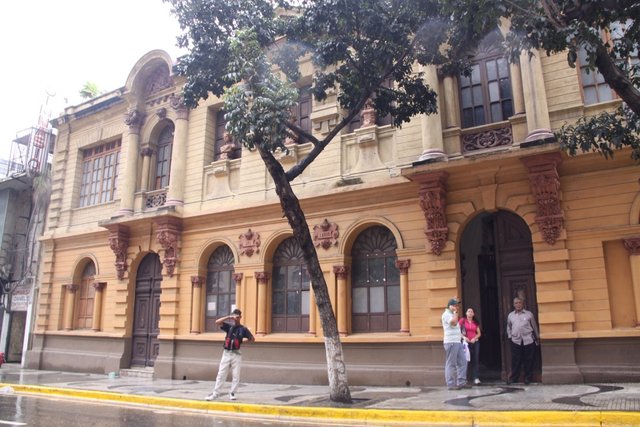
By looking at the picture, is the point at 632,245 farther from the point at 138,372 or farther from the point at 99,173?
the point at 99,173

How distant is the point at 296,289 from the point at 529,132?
23.1 feet

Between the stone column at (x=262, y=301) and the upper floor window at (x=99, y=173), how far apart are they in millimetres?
7984

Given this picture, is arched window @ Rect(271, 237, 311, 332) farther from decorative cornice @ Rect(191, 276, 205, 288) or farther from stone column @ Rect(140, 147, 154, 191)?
stone column @ Rect(140, 147, 154, 191)

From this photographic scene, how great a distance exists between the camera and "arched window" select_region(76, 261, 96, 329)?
742 inches

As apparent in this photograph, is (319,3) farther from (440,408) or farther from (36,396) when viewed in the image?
(36,396)

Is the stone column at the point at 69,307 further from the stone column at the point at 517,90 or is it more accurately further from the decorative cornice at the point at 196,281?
the stone column at the point at 517,90

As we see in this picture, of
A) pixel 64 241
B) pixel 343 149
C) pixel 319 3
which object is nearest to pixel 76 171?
pixel 64 241

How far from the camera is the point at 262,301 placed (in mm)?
14289

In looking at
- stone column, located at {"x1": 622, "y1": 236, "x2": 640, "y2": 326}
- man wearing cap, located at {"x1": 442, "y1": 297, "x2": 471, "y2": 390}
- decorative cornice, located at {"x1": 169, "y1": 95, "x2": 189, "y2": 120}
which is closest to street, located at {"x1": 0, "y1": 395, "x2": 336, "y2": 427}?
man wearing cap, located at {"x1": 442, "y1": 297, "x2": 471, "y2": 390}

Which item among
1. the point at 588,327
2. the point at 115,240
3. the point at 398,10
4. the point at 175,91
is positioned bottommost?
the point at 588,327

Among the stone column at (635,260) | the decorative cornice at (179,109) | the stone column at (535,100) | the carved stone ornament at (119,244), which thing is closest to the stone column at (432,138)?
the stone column at (535,100)

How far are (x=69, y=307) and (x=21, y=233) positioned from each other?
579cm

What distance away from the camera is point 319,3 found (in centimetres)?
1004

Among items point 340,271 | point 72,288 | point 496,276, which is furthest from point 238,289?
point 72,288
